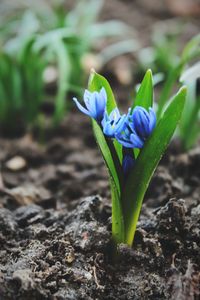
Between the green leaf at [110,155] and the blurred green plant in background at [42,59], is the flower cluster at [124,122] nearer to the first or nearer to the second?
the green leaf at [110,155]

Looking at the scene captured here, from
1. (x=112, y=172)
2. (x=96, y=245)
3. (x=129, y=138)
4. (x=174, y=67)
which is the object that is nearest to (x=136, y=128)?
(x=129, y=138)

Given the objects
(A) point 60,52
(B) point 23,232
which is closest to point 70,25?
(A) point 60,52

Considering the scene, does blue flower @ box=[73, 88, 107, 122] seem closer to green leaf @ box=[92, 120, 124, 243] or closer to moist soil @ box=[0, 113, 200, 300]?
green leaf @ box=[92, 120, 124, 243]

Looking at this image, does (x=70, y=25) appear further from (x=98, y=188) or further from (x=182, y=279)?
(x=182, y=279)

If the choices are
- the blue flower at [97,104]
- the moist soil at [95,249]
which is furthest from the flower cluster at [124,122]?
the moist soil at [95,249]

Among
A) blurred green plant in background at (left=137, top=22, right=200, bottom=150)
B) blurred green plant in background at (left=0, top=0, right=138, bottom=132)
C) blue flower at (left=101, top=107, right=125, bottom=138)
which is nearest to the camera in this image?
blue flower at (left=101, top=107, right=125, bottom=138)

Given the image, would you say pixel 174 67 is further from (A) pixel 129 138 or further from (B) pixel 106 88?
(A) pixel 129 138

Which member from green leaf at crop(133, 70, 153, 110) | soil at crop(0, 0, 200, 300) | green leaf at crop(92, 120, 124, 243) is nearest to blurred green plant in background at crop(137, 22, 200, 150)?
soil at crop(0, 0, 200, 300)
